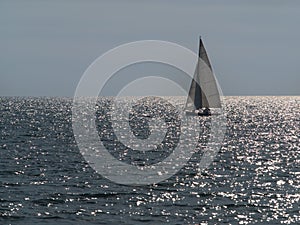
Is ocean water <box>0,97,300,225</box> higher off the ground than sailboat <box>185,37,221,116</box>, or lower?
lower

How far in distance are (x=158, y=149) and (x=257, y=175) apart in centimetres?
3302

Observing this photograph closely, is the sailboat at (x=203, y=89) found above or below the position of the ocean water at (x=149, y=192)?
above

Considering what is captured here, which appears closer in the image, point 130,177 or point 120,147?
point 130,177

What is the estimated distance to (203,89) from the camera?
139125 millimetres

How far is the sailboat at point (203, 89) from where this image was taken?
137500 mm

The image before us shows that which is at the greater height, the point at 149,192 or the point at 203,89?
the point at 203,89

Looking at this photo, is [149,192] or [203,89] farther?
[203,89]

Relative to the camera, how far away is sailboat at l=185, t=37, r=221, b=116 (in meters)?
138

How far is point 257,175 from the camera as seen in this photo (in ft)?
219

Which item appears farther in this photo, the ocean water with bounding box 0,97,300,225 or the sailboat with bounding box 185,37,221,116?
the sailboat with bounding box 185,37,221,116

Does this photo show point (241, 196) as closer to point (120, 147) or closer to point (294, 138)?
point (120, 147)

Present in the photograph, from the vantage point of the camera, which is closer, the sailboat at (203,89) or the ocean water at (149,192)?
the ocean water at (149,192)

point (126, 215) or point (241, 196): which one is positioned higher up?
point (241, 196)

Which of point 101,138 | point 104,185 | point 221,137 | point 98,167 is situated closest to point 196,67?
point 221,137
